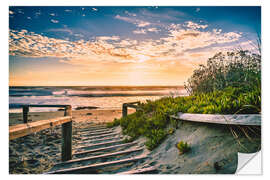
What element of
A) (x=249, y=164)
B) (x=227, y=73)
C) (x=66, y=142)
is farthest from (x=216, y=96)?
(x=66, y=142)

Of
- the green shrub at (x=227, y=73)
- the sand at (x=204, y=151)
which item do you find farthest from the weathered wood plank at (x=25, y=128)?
the green shrub at (x=227, y=73)

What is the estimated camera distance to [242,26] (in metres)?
3.48

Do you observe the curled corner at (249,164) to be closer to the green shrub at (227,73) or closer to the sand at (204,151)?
the sand at (204,151)

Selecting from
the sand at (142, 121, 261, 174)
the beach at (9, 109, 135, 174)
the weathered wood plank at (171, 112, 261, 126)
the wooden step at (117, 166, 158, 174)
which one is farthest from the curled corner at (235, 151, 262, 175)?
the beach at (9, 109, 135, 174)

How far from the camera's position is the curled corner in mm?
2061

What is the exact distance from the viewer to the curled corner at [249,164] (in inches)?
81.1

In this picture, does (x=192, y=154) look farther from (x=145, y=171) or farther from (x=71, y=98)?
(x=71, y=98)

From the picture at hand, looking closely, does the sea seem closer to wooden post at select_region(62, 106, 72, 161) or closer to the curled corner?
wooden post at select_region(62, 106, 72, 161)

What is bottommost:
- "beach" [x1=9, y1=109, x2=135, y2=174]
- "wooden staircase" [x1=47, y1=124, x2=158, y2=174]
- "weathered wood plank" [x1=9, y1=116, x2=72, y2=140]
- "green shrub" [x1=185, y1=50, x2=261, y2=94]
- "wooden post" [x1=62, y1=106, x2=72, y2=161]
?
"beach" [x1=9, y1=109, x2=135, y2=174]

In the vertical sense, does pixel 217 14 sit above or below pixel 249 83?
above

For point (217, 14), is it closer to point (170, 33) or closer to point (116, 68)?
point (170, 33)

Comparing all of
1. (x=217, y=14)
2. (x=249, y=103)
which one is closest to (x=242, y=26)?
(x=217, y=14)

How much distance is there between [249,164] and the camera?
2.29 meters
